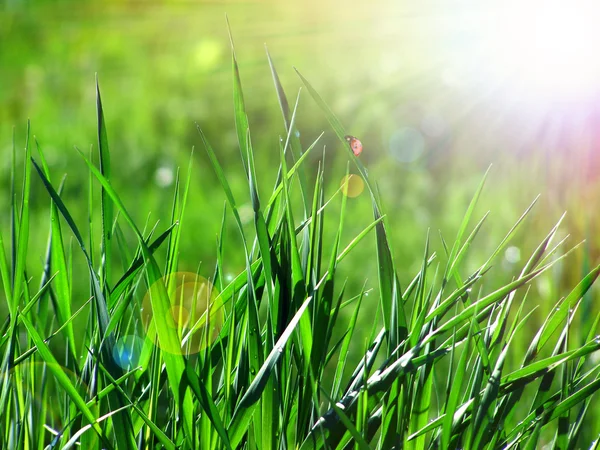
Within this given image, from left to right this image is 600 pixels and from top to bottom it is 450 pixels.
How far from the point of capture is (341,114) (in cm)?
228

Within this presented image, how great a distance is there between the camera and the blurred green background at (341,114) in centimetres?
164

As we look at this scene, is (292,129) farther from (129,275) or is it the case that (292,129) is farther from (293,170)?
(129,275)

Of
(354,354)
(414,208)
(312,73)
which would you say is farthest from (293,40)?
(354,354)

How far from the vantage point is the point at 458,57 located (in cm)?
262

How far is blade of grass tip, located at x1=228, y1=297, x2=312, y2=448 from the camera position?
0.37 metres

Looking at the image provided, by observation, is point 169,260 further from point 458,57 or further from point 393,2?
point 393,2

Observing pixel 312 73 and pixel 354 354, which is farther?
pixel 312 73

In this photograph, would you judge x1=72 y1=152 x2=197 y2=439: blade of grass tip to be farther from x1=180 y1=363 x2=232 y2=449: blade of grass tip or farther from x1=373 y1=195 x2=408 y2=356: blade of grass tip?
x1=373 y1=195 x2=408 y2=356: blade of grass tip

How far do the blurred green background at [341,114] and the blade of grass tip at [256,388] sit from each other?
2.78ft

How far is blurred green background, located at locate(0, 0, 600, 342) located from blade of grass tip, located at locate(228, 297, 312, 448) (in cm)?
85

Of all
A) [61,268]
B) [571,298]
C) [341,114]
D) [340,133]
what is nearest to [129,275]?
[61,268]

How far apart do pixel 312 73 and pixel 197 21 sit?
1070 millimetres

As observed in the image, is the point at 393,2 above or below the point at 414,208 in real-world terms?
above

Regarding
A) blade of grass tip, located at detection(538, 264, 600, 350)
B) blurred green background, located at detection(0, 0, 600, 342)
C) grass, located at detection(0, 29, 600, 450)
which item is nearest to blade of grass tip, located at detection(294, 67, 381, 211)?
grass, located at detection(0, 29, 600, 450)
